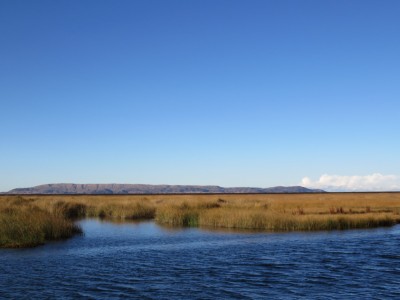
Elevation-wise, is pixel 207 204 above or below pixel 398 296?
above

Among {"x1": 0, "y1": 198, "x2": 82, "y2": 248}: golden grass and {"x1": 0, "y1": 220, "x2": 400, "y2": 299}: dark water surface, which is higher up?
{"x1": 0, "y1": 198, "x2": 82, "y2": 248}: golden grass

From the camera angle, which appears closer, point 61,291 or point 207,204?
point 61,291

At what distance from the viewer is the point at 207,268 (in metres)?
23.2

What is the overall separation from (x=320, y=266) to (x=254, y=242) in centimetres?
875

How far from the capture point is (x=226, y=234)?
1448 inches

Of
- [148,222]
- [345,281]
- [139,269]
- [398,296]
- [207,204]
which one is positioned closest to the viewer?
[398,296]

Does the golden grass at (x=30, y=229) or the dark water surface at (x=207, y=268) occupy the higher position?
the golden grass at (x=30, y=229)

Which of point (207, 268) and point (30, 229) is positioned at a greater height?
point (30, 229)

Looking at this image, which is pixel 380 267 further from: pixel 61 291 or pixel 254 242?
pixel 61 291

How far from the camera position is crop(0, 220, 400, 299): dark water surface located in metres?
18.7

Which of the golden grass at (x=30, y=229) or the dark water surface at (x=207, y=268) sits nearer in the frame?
the dark water surface at (x=207, y=268)

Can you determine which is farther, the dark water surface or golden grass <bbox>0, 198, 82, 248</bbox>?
golden grass <bbox>0, 198, 82, 248</bbox>

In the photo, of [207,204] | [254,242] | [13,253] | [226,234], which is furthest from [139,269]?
[207,204]

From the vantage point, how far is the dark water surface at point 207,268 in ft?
61.3
